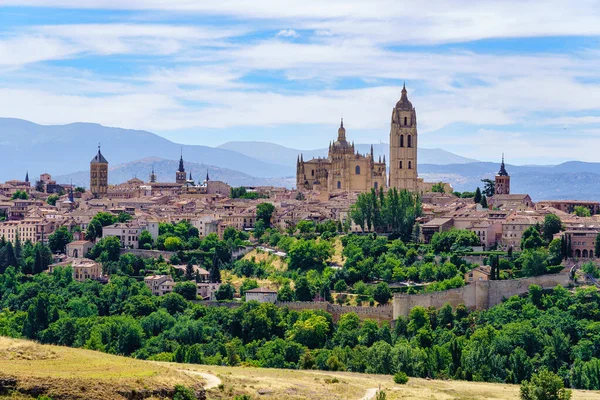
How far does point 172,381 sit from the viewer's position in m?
35.4

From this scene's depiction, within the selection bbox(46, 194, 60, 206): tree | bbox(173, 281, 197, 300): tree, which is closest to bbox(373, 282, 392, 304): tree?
bbox(173, 281, 197, 300): tree

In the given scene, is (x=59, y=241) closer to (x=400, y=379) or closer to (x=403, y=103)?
(x=403, y=103)

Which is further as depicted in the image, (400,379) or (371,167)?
(371,167)

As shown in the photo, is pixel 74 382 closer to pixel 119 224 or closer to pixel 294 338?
pixel 294 338

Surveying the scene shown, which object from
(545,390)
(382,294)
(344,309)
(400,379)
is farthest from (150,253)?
(545,390)

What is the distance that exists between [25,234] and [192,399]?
53.8 m

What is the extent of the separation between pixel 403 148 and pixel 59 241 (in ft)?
92.0

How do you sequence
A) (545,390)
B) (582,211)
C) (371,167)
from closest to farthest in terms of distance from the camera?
(545,390), (582,211), (371,167)

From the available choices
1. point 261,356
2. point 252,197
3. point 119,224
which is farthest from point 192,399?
point 252,197

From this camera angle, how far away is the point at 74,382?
3356 centimetres

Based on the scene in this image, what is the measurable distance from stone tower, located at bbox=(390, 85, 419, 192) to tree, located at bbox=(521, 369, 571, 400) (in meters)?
57.5

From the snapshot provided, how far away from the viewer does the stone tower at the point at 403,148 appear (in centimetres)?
9688

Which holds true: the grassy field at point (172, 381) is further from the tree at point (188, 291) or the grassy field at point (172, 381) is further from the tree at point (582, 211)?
the tree at point (582, 211)

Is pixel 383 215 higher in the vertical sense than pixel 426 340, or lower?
higher
